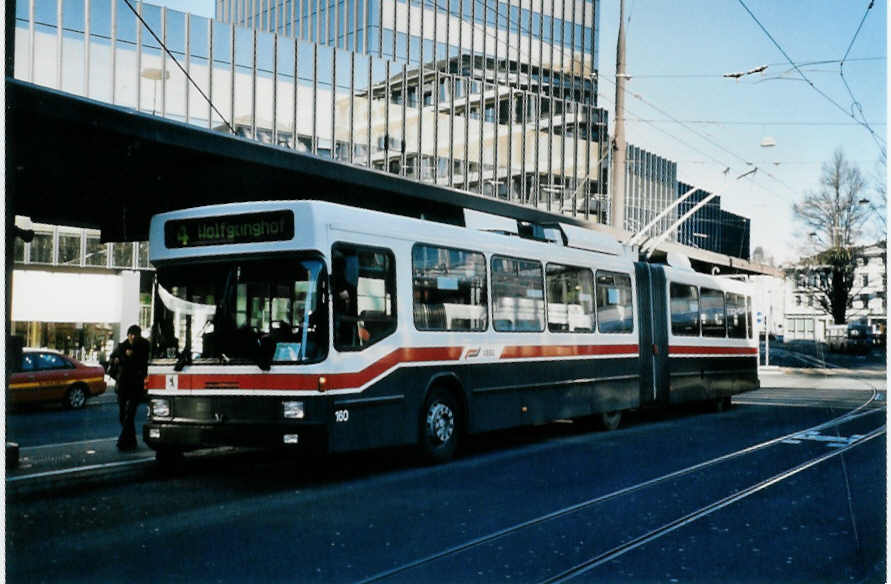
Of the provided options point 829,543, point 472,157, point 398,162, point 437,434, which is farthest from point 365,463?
point 472,157

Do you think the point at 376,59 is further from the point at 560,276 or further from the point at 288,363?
the point at 288,363

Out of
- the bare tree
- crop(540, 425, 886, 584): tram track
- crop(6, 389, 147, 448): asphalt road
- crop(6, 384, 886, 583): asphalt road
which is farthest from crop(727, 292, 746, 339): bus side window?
crop(6, 389, 147, 448): asphalt road

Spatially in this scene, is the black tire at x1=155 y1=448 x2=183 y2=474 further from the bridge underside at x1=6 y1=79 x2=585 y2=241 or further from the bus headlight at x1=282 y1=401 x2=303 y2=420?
the bridge underside at x1=6 y1=79 x2=585 y2=241

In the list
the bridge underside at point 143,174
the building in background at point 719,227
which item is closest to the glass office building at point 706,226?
the building in background at point 719,227

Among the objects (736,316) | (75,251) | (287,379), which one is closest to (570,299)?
(287,379)

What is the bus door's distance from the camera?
1619cm

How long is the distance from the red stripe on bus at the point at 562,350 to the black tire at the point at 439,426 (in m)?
1.22

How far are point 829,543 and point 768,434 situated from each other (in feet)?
25.9

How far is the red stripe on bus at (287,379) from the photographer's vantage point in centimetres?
927

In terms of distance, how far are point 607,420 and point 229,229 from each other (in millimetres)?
7766

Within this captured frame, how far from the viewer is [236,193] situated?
16766 mm

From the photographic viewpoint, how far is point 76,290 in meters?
Answer: 36.4

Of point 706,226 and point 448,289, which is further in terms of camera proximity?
point 706,226

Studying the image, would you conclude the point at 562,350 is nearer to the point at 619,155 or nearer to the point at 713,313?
the point at 713,313
